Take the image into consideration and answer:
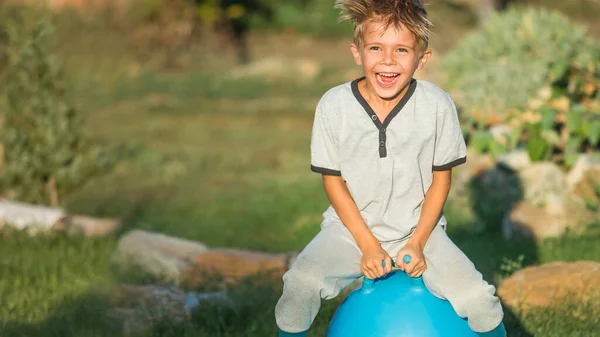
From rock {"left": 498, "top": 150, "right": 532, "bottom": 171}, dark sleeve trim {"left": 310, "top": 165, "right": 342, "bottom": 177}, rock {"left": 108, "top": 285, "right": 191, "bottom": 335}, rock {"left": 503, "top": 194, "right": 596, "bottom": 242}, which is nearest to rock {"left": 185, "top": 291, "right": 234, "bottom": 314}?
rock {"left": 108, "top": 285, "right": 191, "bottom": 335}

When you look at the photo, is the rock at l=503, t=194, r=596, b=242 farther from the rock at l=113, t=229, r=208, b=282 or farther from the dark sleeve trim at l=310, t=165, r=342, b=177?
the dark sleeve trim at l=310, t=165, r=342, b=177

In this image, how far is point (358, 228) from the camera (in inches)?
157

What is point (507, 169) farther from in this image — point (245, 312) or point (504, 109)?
point (245, 312)

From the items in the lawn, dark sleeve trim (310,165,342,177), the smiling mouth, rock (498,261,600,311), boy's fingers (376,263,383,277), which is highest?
the smiling mouth

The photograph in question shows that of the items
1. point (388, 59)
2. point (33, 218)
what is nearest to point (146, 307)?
point (388, 59)

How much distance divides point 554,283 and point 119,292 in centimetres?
269

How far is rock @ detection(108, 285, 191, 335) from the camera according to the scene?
16.8ft

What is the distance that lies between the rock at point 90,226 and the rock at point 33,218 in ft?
0.34

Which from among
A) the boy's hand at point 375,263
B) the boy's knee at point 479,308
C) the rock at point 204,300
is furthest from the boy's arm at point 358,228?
the rock at point 204,300

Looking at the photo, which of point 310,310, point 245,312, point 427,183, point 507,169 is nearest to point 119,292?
point 245,312

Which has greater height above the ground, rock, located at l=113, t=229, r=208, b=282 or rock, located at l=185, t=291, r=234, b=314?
rock, located at l=185, t=291, r=234, b=314

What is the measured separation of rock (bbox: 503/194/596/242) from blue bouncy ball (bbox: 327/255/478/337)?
3468mm

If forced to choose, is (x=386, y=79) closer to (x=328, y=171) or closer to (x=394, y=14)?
(x=394, y=14)

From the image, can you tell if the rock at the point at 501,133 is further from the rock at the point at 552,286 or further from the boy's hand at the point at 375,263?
the boy's hand at the point at 375,263
